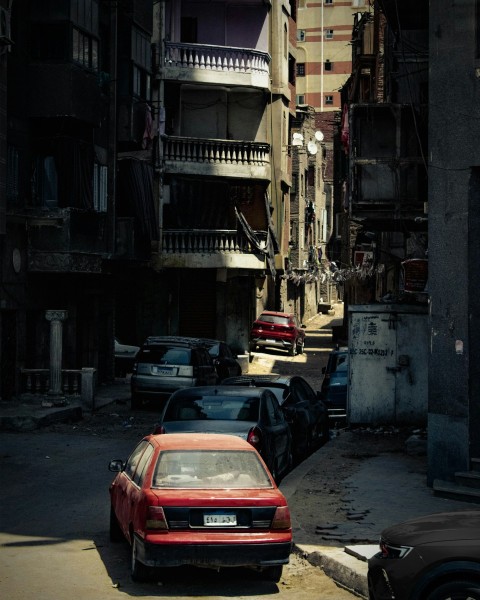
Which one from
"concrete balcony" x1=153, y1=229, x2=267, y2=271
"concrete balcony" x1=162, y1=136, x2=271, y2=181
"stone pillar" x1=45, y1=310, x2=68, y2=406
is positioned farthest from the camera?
"concrete balcony" x1=162, y1=136, x2=271, y2=181

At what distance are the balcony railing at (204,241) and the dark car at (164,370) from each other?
14117mm

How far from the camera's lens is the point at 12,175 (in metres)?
29.2

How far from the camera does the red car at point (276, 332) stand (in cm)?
5056

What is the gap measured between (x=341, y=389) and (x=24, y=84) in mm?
10929

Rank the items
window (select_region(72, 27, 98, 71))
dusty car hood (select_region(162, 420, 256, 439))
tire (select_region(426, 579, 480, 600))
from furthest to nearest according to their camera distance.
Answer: window (select_region(72, 27, 98, 71))
dusty car hood (select_region(162, 420, 256, 439))
tire (select_region(426, 579, 480, 600))

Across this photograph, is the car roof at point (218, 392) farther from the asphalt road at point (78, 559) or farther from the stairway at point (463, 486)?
the stairway at point (463, 486)

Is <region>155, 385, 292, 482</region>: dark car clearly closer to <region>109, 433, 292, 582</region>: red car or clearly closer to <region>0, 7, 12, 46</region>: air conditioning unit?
<region>109, 433, 292, 582</region>: red car

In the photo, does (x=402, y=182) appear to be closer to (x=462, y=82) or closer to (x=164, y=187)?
(x=462, y=82)

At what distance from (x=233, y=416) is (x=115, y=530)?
159 inches

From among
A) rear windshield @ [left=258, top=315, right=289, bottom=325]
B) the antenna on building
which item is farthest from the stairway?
the antenna on building

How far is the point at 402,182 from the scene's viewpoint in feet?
73.0

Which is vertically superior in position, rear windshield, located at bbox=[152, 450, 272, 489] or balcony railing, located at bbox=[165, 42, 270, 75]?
balcony railing, located at bbox=[165, 42, 270, 75]

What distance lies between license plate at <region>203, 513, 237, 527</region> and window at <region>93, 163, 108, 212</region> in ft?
75.3

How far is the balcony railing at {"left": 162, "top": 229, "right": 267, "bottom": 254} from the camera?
4378cm
